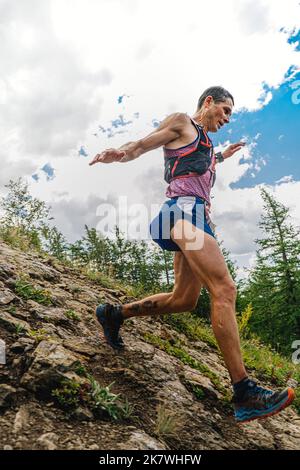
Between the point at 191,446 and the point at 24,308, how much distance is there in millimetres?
2150

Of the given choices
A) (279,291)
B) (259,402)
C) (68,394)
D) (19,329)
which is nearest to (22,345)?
(19,329)

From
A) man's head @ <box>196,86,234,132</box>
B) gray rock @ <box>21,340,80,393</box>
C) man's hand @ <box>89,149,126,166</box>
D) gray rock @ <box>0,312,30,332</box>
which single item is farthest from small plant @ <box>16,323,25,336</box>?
man's head @ <box>196,86,234,132</box>

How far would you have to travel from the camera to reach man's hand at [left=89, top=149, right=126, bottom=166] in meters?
3.36

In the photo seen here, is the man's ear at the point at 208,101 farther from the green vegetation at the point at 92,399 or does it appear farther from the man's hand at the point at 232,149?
the green vegetation at the point at 92,399

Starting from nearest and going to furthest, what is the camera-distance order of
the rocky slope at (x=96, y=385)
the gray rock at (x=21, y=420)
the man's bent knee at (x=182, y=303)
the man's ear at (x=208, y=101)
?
the gray rock at (x=21, y=420)
the rocky slope at (x=96, y=385)
the man's bent knee at (x=182, y=303)
the man's ear at (x=208, y=101)

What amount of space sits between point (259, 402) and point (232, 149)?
10.5 ft

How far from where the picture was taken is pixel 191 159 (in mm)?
3598

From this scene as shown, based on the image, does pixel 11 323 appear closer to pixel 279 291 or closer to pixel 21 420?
pixel 21 420

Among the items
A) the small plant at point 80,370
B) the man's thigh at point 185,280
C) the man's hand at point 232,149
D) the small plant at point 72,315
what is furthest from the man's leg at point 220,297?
the man's hand at point 232,149

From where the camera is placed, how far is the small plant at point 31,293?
434 cm

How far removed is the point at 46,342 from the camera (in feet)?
10.7

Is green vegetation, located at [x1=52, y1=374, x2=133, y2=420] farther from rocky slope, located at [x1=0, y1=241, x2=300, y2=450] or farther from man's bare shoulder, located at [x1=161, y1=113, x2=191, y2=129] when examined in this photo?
man's bare shoulder, located at [x1=161, y1=113, x2=191, y2=129]
